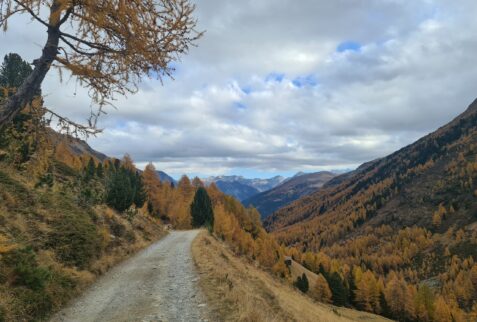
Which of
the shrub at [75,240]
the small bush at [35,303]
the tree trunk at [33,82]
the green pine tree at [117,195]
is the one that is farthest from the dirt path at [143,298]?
the green pine tree at [117,195]

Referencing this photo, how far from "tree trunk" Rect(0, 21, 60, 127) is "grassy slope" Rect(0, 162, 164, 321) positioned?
2296 mm

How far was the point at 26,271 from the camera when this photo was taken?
10734mm

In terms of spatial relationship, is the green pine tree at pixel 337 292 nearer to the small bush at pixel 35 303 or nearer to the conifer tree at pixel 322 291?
the conifer tree at pixel 322 291

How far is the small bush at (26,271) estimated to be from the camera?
10672 millimetres

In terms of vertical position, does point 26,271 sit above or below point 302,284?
above

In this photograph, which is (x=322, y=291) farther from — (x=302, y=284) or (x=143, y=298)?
(x=143, y=298)

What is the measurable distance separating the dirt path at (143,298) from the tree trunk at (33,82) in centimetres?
654

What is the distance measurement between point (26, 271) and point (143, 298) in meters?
3.89

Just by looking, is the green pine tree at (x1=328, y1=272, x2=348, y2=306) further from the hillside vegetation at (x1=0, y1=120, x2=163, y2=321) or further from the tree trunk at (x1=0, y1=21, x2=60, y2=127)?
the tree trunk at (x1=0, y1=21, x2=60, y2=127)

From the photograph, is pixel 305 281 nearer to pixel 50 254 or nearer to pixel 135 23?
pixel 50 254

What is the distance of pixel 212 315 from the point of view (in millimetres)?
10031

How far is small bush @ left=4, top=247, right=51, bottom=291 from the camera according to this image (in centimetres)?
1067

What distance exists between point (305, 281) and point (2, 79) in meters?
81.9

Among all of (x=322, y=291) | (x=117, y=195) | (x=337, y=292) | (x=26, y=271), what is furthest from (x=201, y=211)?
(x=26, y=271)
